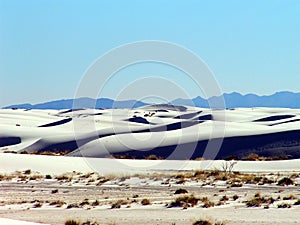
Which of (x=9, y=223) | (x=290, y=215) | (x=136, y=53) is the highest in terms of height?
(x=136, y=53)

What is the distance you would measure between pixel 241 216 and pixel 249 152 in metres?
34.0

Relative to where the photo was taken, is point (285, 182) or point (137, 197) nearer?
point (137, 197)

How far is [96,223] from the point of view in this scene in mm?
14148

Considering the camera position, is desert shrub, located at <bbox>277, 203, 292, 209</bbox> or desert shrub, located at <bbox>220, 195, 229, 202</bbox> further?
desert shrub, located at <bbox>220, 195, 229, 202</bbox>

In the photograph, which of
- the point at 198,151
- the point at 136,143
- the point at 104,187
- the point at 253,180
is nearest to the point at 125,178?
the point at 104,187

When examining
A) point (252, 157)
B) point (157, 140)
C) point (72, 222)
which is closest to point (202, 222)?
point (72, 222)

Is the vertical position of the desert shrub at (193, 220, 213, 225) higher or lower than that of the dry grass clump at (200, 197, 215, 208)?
lower

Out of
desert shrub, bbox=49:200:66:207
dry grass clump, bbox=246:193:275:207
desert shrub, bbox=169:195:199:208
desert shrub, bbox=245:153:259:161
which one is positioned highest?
desert shrub, bbox=245:153:259:161

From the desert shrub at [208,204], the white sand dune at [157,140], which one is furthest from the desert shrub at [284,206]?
the white sand dune at [157,140]

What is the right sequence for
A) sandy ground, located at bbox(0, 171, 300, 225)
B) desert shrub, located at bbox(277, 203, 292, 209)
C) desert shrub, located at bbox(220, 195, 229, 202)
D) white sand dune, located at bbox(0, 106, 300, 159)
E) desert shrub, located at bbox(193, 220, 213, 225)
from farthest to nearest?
white sand dune, located at bbox(0, 106, 300, 159)
desert shrub, located at bbox(220, 195, 229, 202)
desert shrub, located at bbox(277, 203, 292, 209)
sandy ground, located at bbox(0, 171, 300, 225)
desert shrub, located at bbox(193, 220, 213, 225)

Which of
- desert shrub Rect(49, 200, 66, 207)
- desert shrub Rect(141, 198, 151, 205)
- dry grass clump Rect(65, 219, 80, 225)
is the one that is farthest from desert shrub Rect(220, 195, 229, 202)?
dry grass clump Rect(65, 219, 80, 225)

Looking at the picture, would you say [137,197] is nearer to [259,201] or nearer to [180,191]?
[180,191]

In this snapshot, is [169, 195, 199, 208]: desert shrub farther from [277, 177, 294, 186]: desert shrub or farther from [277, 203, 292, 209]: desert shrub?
[277, 177, 294, 186]: desert shrub

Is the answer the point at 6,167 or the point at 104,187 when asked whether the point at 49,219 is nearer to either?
the point at 104,187
